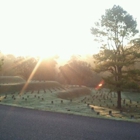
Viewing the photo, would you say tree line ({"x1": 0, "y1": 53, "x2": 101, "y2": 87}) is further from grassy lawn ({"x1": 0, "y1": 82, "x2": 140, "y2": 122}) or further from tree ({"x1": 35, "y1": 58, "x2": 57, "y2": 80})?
grassy lawn ({"x1": 0, "y1": 82, "x2": 140, "y2": 122})

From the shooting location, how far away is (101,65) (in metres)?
26.3

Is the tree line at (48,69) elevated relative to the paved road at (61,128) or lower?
elevated

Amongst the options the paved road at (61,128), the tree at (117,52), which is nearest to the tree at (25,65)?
the tree at (117,52)

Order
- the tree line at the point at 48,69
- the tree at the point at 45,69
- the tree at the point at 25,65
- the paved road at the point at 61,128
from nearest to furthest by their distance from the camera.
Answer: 1. the paved road at the point at 61,128
2. the tree line at the point at 48,69
3. the tree at the point at 25,65
4. the tree at the point at 45,69

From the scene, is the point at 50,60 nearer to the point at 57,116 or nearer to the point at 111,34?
the point at 111,34

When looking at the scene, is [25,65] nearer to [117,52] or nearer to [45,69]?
[45,69]

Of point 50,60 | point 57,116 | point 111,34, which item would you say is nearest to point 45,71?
point 50,60

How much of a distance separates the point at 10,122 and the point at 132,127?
5932 millimetres

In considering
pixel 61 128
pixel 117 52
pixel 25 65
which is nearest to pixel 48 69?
pixel 25 65

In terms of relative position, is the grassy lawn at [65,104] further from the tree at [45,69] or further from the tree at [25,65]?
the tree at [45,69]

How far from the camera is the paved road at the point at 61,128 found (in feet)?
26.0

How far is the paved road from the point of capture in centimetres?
791

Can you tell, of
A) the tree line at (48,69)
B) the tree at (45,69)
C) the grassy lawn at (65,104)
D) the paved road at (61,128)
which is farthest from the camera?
the tree at (45,69)

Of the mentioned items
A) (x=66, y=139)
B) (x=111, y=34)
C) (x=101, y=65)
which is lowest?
(x=66, y=139)
